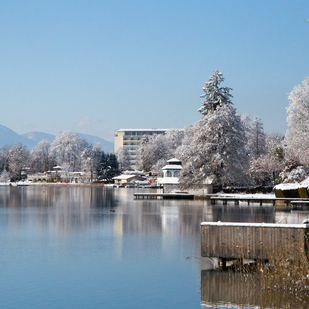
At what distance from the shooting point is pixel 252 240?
17.5m

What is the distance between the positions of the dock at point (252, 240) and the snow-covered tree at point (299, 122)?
3656cm

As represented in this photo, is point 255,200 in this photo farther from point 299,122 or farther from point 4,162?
point 4,162

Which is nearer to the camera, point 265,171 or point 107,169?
point 265,171

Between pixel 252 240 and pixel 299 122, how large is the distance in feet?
131

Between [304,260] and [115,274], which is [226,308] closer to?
[304,260]

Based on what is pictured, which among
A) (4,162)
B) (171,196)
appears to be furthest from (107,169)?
(171,196)

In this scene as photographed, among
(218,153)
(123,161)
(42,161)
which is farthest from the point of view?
(123,161)

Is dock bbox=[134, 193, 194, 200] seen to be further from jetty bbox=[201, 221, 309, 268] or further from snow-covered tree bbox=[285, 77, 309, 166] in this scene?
jetty bbox=[201, 221, 309, 268]

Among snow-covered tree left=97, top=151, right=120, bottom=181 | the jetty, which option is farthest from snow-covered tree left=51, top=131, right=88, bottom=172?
the jetty

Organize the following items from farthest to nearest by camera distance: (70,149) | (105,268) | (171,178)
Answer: (70,149), (171,178), (105,268)

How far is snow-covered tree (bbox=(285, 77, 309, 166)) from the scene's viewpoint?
52344 millimetres

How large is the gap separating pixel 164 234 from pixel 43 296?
45.8 feet

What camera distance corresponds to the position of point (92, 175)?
484 ft

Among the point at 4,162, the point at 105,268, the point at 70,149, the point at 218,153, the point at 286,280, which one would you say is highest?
the point at 70,149
